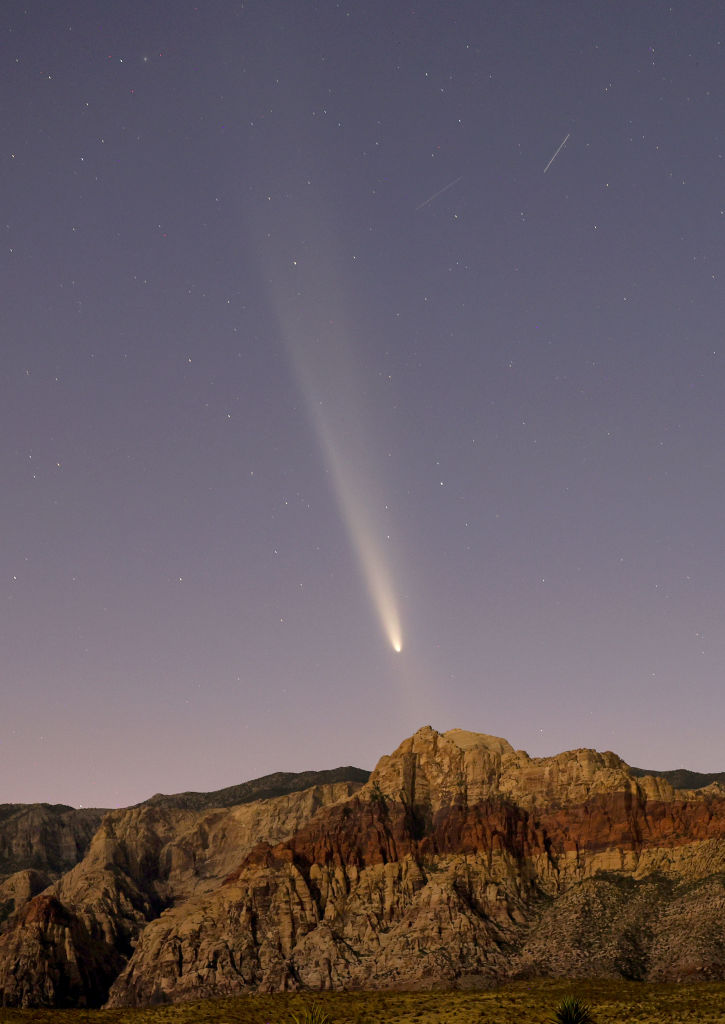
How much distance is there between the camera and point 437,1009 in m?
85.0

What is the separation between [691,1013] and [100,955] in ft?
460

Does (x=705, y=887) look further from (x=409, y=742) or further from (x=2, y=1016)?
(x=2, y=1016)

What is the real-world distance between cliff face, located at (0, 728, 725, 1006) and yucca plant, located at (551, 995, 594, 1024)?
4791 cm

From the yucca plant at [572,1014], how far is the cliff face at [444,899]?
157 ft

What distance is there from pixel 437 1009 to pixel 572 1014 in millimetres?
14155

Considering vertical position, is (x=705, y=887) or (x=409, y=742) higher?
(x=409, y=742)

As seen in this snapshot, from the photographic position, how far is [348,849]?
17750cm

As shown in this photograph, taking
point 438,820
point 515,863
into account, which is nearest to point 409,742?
point 438,820

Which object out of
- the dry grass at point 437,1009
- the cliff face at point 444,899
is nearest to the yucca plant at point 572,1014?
the dry grass at point 437,1009

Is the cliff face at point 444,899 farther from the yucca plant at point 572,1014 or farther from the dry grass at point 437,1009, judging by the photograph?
the yucca plant at point 572,1014

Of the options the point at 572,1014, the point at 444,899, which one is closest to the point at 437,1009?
the point at 572,1014

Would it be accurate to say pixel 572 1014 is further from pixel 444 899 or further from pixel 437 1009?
pixel 444 899

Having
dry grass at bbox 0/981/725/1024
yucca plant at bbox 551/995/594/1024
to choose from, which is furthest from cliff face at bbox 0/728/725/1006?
yucca plant at bbox 551/995/594/1024

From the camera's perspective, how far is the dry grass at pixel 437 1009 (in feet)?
260
